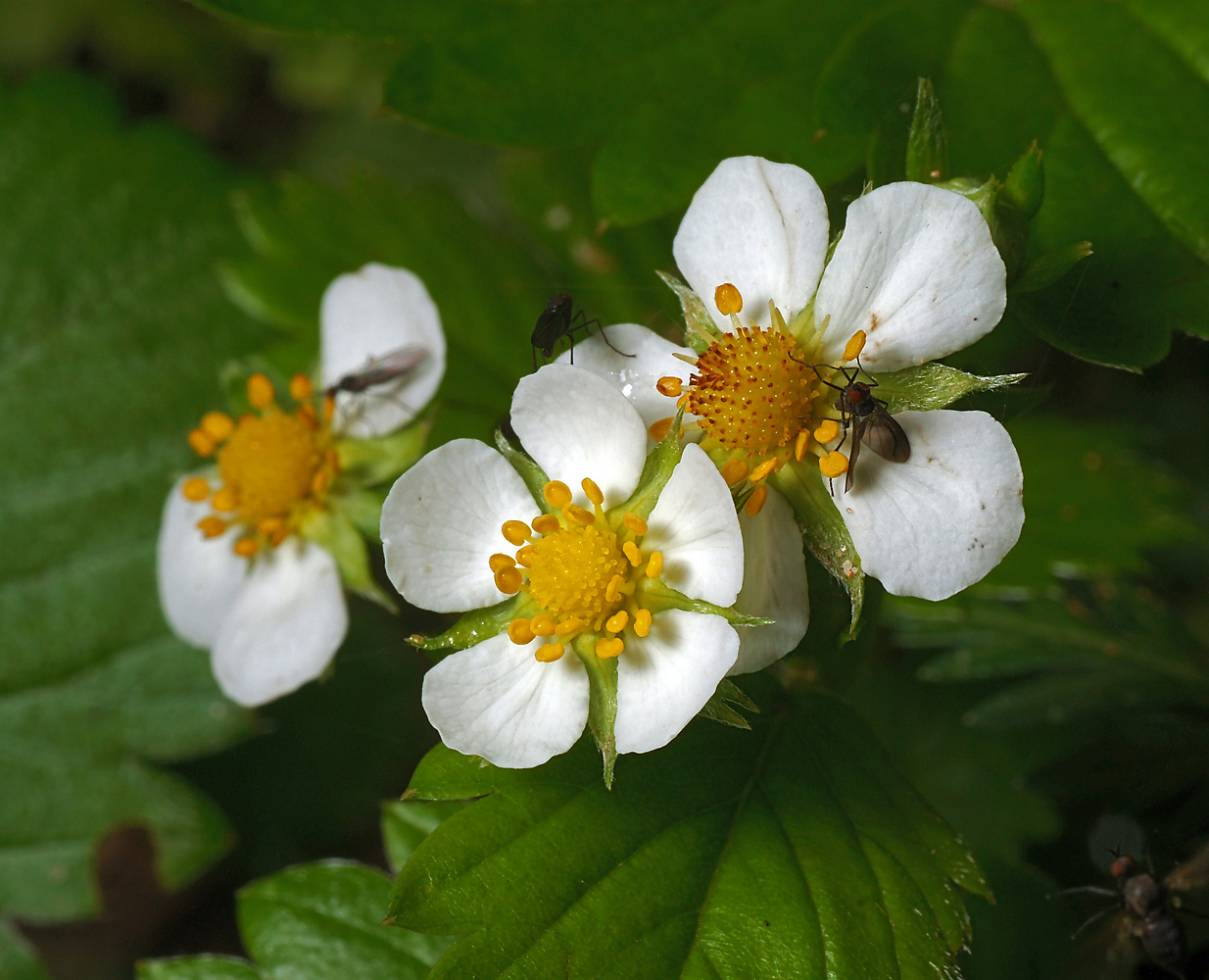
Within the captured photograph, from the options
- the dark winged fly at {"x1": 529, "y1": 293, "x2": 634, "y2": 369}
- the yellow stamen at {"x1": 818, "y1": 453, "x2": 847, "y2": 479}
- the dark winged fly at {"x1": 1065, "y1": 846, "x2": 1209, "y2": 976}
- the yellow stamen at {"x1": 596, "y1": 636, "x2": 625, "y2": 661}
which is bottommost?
the dark winged fly at {"x1": 1065, "y1": 846, "x2": 1209, "y2": 976}

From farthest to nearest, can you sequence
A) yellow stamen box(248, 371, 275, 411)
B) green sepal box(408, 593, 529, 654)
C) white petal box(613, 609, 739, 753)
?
yellow stamen box(248, 371, 275, 411) < green sepal box(408, 593, 529, 654) < white petal box(613, 609, 739, 753)

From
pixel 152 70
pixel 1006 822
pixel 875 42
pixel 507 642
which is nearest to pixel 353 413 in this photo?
pixel 507 642

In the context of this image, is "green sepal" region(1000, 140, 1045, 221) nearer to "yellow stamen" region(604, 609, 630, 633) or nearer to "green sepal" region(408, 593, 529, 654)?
"yellow stamen" region(604, 609, 630, 633)

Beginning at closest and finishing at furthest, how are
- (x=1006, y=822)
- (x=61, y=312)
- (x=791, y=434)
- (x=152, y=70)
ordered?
(x=791, y=434), (x=1006, y=822), (x=61, y=312), (x=152, y=70)

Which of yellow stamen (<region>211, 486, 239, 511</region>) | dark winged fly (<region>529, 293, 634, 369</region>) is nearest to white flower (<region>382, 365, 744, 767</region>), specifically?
dark winged fly (<region>529, 293, 634, 369</region>)

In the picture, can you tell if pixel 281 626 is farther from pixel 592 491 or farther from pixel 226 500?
pixel 592 491

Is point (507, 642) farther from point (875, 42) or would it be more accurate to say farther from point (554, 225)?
point (554, 225)
